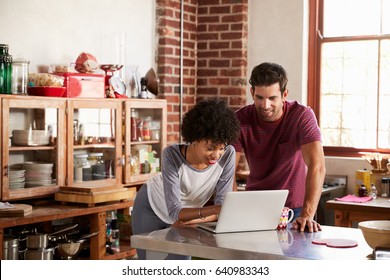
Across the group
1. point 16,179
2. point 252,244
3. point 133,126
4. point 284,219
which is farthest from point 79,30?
point 252,244

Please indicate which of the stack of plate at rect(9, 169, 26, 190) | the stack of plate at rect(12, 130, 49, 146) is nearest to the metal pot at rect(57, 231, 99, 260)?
the stack of plate at rect(9, 169, 26, 190)

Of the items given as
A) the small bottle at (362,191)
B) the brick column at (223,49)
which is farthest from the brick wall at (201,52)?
the small bottle at (362,191)

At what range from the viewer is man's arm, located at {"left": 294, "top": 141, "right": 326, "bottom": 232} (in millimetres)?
3396

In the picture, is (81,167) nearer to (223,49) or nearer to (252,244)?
(223,49)

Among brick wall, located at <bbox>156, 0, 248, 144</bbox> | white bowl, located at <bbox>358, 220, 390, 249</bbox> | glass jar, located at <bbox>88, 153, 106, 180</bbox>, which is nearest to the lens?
white bowl, located at <bbox>358, 220, 390, 249</bbox>

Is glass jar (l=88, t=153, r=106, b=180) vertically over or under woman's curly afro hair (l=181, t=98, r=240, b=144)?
under

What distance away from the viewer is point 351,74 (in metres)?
6.20

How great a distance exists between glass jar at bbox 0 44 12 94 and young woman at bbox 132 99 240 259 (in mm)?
1632

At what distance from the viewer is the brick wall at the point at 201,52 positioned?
621 centimetres

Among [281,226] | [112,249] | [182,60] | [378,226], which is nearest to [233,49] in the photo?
[182,60]

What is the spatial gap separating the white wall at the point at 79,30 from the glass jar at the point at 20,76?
20 centimetres

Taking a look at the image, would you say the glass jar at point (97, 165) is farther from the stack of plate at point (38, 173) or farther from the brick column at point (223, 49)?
the brick column at point (223, 49)

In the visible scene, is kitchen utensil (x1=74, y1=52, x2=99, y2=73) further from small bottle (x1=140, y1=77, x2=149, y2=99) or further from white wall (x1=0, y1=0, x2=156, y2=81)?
small bottle (x1=140, y1=77, x2=149, y2=99)

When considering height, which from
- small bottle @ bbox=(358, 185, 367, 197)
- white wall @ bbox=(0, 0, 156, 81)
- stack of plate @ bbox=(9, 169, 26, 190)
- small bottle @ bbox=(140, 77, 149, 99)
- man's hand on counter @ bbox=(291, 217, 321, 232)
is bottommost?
small bottle @ bbox=(358, 185, 367, 197)
